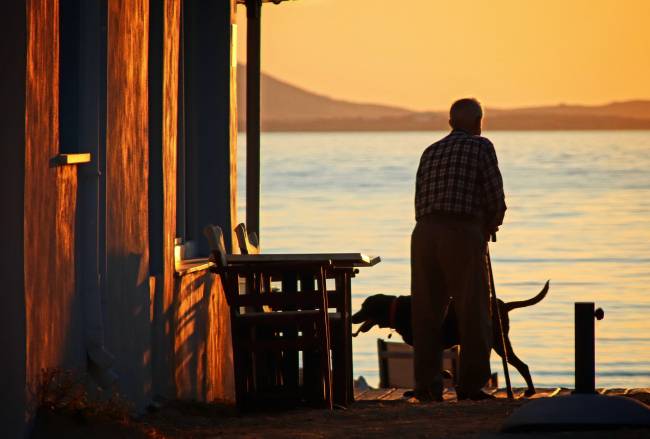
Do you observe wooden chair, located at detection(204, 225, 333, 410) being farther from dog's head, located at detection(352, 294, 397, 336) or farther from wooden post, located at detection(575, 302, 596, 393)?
dog's head, located at detection(352, 294, 397, 336)

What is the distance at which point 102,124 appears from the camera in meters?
8.03

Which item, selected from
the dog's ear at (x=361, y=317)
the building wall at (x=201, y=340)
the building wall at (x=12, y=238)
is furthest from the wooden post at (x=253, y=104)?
A: the building wall at (x=12, y=238)

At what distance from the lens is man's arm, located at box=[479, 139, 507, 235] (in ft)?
31.5

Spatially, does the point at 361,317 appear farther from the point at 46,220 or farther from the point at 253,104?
the point at 46,220

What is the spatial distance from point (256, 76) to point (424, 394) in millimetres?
4148

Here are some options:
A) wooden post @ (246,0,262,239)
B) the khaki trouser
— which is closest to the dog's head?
wooden post @ (246,0,262,239)

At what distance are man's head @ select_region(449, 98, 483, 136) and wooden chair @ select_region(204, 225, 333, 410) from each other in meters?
1.32

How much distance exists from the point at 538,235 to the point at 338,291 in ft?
115

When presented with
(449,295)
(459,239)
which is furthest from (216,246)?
(449,295)

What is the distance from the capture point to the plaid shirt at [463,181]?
9.59m

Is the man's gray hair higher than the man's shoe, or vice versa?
the man's gray hair

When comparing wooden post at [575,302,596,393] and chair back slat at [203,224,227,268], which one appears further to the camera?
chair back slat at [203,224,227,268]

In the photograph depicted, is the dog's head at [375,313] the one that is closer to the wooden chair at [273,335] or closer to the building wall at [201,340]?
the building wall at [201,340]

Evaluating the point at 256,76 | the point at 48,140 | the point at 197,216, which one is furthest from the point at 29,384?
the point at 256,76
